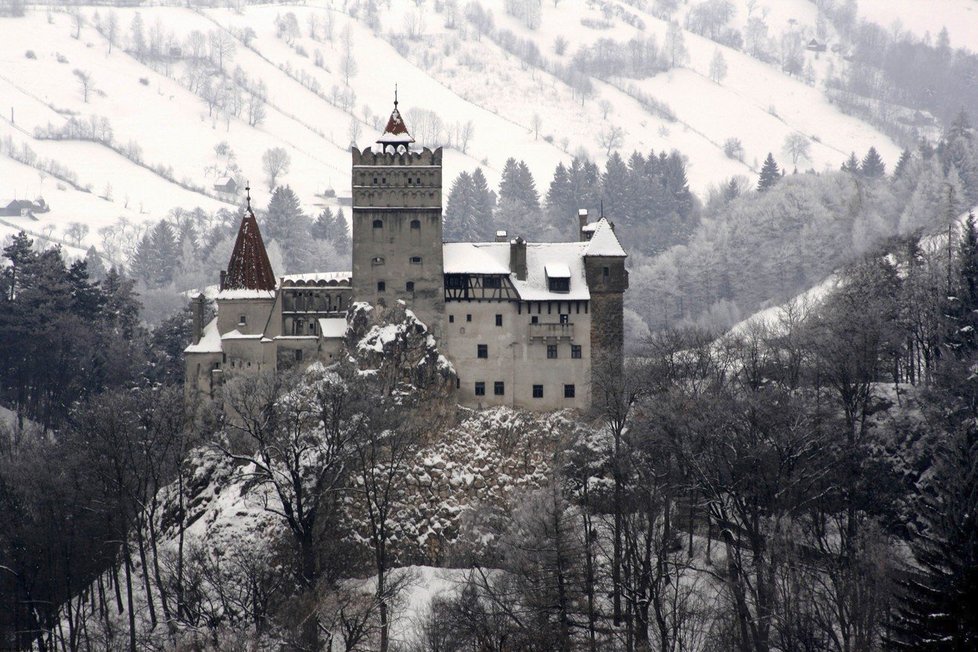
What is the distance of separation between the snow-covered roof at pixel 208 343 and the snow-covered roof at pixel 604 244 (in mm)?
19164

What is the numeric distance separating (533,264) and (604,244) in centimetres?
381

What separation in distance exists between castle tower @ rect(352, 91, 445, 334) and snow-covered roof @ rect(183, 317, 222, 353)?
24.5 ft

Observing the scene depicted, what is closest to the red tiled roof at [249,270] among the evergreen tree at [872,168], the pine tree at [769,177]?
the pine tree at [769,177]

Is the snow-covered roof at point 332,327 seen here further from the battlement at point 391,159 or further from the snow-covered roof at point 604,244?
the snow-covered roof at point 604,244

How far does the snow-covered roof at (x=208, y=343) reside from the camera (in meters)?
72.2

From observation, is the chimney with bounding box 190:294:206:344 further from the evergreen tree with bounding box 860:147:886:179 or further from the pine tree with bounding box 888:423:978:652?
the evergreen tree with bounding box 860:147:886:179

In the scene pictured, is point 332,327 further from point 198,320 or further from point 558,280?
point 558,280

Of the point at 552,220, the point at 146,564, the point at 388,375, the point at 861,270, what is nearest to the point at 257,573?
the point at 146,564

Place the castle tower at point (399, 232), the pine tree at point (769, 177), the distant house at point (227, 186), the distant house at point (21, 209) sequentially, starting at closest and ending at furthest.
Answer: the castle tower at point (399, 232), the pine tree at point (769, 177), the distant house at point (21, 209), the distant house at point (227, 186)

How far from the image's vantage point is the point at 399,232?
2844 inches

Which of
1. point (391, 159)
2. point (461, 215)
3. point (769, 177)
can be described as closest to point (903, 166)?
point (769, 177)

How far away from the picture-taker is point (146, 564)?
63844 millimetres

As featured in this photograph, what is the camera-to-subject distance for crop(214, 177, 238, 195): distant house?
193m

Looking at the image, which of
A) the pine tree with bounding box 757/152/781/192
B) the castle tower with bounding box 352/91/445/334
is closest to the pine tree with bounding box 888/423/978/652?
the castle tower with bounding box 352/91/445/334
